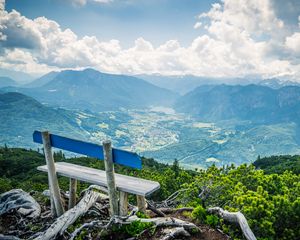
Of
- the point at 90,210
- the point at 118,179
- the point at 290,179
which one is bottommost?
the point at 290,179

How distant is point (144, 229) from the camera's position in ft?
18.6

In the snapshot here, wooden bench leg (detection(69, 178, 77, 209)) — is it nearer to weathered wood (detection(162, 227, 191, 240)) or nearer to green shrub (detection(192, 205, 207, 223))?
weathered wood (detection(162, 227, 191, 240))

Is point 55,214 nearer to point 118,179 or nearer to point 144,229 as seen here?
point 118,179

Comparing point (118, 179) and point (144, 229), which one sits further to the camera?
point (118, 179)

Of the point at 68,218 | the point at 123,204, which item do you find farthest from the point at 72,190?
the point at 123,204

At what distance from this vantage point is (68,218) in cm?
625

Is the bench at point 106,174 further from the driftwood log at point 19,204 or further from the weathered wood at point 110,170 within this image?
the driftwood log at point 19,204

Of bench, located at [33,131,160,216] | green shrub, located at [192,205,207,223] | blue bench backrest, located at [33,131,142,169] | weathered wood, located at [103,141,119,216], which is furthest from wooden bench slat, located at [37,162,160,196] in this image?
green shrub, located at [192,205,207,223]

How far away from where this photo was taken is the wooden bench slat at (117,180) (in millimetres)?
5566

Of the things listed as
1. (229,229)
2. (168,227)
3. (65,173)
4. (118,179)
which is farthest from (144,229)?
(65,173)

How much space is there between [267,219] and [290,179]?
384cm

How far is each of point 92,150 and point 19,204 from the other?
12.0ft

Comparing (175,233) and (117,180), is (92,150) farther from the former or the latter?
(175,233)

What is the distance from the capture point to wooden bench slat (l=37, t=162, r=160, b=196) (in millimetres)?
5566
